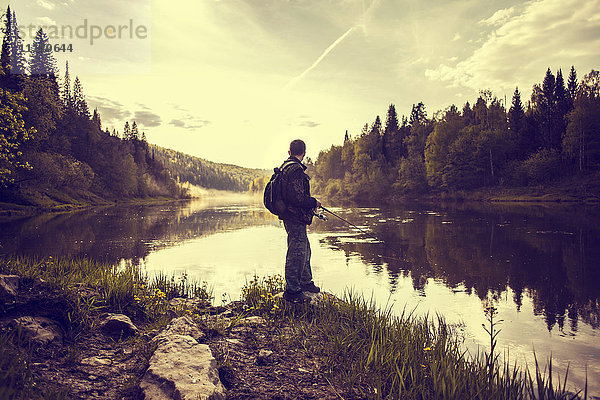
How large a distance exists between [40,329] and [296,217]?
4.35 metres

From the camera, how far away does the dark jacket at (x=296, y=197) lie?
270 inches

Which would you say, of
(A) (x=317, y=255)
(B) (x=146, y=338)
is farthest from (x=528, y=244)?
(B) (x=146, y=338)

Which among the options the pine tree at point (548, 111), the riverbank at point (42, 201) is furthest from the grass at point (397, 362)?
the pine tree at point (548, 111)

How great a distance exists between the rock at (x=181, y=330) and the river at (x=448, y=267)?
3.32 m

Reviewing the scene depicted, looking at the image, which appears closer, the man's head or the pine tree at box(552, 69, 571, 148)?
the man's head

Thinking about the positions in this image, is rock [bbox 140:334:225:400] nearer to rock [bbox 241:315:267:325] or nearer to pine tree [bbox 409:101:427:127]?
rock [bbox 241:315:267:325]

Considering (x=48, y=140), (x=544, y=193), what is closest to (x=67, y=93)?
(x=48, y=140)

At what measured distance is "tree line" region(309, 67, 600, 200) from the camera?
54969 mm

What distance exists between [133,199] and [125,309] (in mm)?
82804

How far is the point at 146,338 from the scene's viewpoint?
534 centimetres

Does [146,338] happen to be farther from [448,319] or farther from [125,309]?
[448,319]

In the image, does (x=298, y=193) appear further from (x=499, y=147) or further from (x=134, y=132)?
(x=134, y=132)

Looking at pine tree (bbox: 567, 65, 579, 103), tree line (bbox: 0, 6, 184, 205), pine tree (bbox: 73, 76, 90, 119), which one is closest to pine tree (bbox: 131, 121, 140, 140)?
tree line (bbox: 0, 6, 184, 205)

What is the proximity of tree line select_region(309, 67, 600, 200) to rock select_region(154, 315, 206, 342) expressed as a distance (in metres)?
64.1
